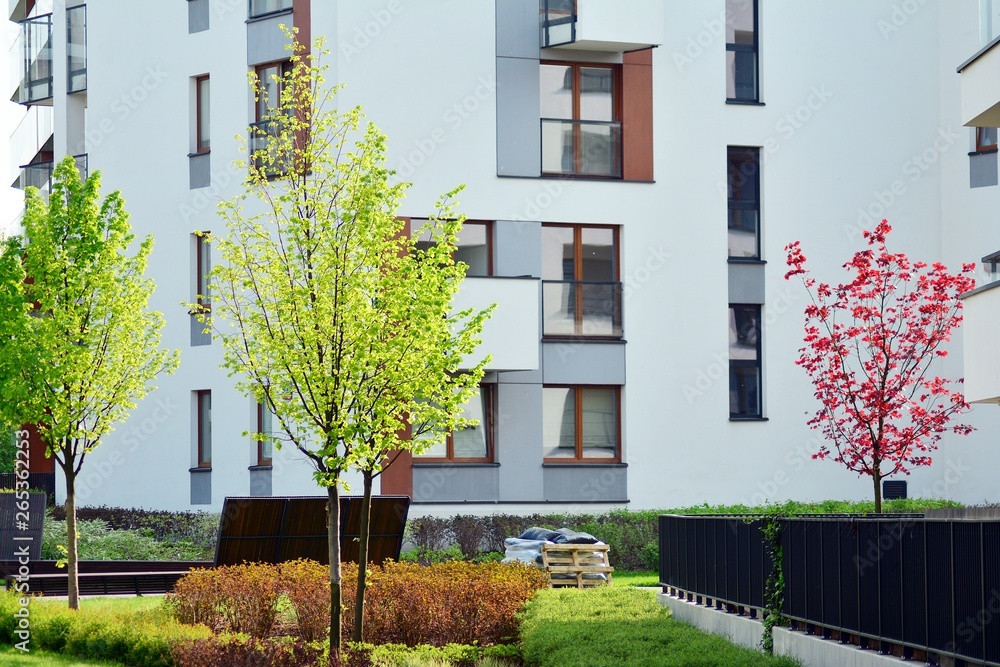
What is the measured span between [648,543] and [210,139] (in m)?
12.9

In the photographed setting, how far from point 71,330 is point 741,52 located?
55.9 feet

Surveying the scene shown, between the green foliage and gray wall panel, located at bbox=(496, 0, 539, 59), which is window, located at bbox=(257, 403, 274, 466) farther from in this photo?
the green foliage

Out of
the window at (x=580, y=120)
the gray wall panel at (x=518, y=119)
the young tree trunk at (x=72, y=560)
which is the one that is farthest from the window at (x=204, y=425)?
the young tree trunk at (x=72, y=560)

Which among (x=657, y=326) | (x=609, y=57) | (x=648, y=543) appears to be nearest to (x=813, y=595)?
(x=648, y=543)

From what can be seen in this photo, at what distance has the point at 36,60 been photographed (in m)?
36.3

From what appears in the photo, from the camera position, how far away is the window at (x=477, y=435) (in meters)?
26.4

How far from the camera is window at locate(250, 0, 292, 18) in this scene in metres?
27.8

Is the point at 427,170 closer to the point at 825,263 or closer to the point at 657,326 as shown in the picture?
the point at 657,326

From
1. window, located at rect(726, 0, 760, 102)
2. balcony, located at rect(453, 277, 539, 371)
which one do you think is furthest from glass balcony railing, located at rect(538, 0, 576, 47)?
balcony, located at rect(453, 277, 539, 371)

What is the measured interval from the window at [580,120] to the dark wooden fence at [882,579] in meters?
12.9

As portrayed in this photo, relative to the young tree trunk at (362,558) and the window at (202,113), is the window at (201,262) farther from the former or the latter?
the young tree trunk at (362,558)

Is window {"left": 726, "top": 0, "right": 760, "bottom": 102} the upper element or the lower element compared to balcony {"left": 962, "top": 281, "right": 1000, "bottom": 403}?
upper

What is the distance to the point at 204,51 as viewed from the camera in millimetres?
29391

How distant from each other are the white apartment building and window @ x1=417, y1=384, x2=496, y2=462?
2.1 inches
